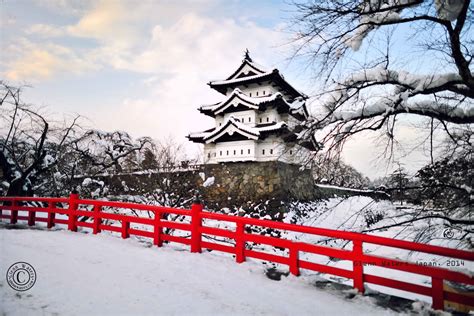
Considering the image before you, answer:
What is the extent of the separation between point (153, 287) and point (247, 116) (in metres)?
19.0

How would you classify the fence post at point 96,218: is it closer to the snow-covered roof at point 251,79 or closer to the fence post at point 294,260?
the fence post at point 294,260

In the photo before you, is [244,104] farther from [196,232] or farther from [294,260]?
[294,260]

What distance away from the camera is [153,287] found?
3.78 metres

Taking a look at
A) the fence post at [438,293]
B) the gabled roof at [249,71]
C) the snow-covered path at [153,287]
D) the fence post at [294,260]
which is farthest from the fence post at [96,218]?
the gabled roof at [249,71]

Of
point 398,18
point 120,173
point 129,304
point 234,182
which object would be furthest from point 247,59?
point 129,304

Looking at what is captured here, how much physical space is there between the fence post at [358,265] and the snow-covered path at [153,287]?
22cm

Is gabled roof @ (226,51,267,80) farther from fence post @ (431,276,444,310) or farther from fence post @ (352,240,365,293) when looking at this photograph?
fence post @ (431,276,444,310)

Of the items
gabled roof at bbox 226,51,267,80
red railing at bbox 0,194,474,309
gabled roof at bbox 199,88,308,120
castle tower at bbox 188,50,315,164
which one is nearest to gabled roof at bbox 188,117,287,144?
castle tower at bbox 188,50,315,164

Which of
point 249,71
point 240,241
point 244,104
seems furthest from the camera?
point 249,71

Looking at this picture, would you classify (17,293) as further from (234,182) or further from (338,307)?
(234,182)

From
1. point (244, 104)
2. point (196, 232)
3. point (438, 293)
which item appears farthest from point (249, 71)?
point (438, 293)

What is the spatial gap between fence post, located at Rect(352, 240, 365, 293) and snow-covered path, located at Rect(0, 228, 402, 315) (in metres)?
0.22

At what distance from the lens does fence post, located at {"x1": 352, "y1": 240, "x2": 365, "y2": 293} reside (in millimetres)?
3877

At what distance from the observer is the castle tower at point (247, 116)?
1939 centimetres
